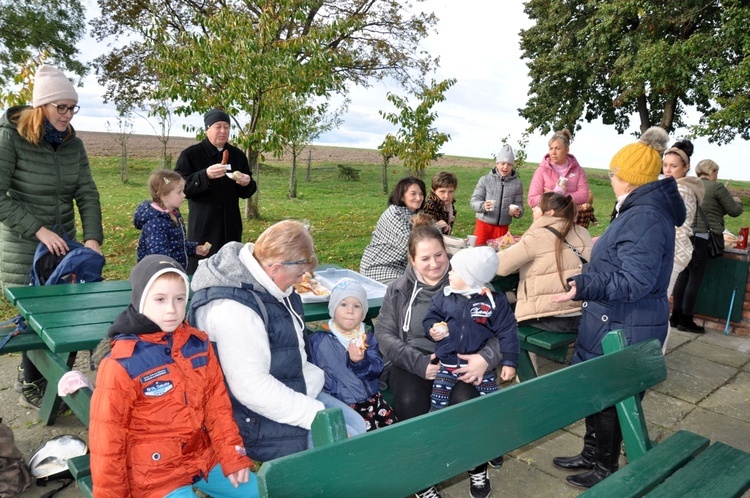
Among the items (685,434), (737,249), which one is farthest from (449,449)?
(737,249)

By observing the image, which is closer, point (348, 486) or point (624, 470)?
point (348, 486)

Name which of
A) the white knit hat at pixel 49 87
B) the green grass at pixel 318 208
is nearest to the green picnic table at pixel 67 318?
the white knit hat at pixel 49 87

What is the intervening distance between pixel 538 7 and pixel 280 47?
2033 cm

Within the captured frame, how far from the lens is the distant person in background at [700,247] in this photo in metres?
6.36

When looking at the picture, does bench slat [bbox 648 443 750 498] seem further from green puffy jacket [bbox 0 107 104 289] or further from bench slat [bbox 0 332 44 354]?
green puffy jacket [bbox 0 107 104 289]

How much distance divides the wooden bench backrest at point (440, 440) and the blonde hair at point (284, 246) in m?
0.92

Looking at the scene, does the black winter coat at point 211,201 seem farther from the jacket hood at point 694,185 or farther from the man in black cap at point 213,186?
the jacket hood at point 694,185

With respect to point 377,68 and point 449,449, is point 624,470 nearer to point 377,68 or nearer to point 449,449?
point 449,449

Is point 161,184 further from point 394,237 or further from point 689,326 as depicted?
point 689,326

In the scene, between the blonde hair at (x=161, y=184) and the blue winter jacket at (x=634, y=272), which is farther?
the blonde hair at (x=161, y=184)

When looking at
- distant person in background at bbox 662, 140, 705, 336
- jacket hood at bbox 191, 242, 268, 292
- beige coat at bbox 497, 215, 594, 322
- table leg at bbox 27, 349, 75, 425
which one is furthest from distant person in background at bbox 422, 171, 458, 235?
table leg at bbox 27, 349, 75, 425

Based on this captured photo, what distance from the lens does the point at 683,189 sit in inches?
212

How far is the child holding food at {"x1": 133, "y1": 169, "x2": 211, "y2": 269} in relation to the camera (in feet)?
13.5

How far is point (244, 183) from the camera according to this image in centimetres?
512
